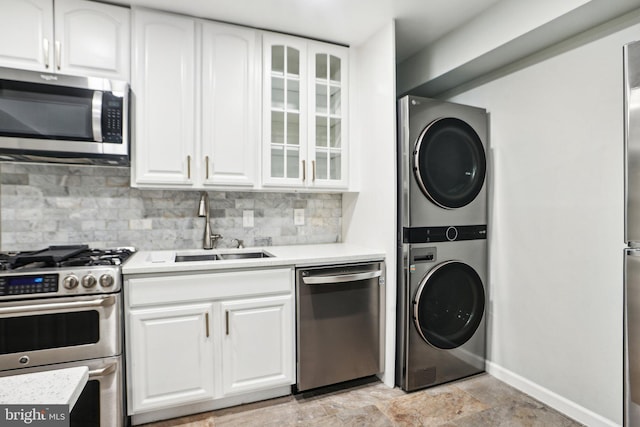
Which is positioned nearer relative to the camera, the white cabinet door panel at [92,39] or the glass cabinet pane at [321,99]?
the white cabinet door panel at [92,39]

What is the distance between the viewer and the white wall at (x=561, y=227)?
6.18ft

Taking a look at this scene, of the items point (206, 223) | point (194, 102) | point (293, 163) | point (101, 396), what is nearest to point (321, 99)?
point (293, 163)

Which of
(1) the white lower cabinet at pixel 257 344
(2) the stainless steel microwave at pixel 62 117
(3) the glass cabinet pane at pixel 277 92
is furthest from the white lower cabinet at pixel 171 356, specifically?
(3) the glass cabinet pane at pixel 277 92

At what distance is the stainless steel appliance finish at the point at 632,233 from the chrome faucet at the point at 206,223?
228 centimetres

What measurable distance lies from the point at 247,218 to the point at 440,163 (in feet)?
4.73

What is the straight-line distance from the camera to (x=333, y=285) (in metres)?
2.25

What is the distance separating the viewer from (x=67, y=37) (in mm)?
2041

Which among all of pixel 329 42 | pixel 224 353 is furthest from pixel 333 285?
pixel 329 42

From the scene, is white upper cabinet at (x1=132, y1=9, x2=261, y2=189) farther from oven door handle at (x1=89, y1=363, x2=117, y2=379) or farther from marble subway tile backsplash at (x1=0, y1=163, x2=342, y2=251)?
oven door handle at (x1=89, y1=363, x2=117, y2=379)

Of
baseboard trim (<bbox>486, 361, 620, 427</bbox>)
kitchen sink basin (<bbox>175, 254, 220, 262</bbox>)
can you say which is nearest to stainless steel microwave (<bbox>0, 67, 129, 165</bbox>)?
kitchen sink basin (<bbox>175, 254, 220, 262</bbox>)

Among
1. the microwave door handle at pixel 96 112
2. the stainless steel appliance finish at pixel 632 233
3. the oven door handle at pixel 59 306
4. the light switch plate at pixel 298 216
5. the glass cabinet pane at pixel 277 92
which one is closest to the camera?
the stainless steel appliance finish at pixel 632 233

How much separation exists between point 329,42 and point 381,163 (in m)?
1.01

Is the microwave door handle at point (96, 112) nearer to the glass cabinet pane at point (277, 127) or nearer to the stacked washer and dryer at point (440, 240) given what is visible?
the glass cabinet pane at point (277, 127)

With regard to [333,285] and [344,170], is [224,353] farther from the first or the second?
[344,170]
